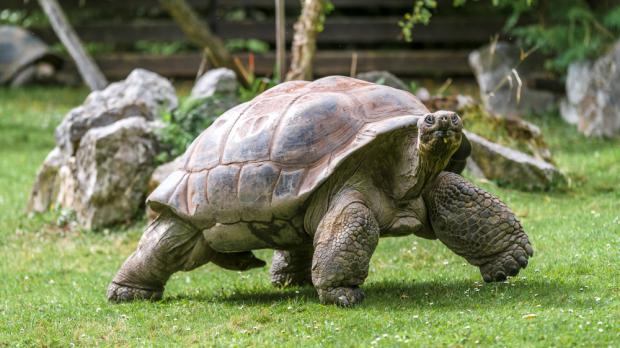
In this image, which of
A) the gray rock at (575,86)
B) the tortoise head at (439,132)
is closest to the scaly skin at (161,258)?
the tortoise head at (439,132)

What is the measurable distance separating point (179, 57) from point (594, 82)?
934cm

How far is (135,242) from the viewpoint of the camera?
1090 centimetres

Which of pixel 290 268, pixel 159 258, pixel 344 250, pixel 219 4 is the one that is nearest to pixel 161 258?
pixel 159 258

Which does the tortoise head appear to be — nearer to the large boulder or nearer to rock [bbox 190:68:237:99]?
the large boulder

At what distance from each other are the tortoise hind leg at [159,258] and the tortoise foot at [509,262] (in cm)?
207

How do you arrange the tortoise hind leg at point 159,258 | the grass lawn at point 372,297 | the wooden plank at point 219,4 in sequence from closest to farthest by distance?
1. the grass lawn at point 372,297
2. the tortoise hind leg at point 159,258
3. the wooden plank at point 219,4

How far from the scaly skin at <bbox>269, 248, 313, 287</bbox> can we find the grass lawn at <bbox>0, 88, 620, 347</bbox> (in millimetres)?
162

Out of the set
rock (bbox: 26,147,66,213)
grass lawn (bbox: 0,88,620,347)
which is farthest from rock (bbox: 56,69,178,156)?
grass lawn (bbox: 0,88,620,347)

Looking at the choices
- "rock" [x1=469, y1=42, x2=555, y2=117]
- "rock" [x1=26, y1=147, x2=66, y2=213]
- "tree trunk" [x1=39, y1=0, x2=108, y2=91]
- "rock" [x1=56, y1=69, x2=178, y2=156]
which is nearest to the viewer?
"rock" [x1=56, y1=69, x2=178, y2=156]

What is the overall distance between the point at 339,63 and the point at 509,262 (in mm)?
13777

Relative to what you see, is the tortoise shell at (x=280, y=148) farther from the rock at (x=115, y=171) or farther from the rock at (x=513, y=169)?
the rock at (x=513, y=169)

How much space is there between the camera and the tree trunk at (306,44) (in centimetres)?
1254

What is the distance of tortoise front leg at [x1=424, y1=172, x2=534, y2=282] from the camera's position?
284 inches

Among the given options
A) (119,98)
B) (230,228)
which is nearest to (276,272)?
(230,228)
